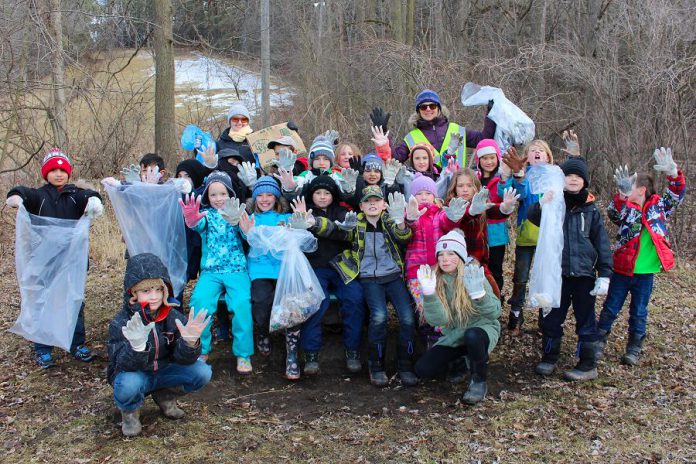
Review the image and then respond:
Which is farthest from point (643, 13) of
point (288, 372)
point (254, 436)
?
point (254, 436)

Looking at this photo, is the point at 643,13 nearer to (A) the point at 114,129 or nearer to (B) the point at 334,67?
(B) the point at 334,67

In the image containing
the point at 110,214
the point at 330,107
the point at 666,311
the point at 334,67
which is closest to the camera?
the point at 666,311

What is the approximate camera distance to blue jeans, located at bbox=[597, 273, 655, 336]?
15.7ft

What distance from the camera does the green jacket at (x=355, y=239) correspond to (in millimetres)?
4656

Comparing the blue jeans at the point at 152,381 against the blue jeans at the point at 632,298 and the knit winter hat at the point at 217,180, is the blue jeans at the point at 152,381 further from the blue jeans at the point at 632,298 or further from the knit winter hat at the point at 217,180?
the blue jeans at the point at 632,298

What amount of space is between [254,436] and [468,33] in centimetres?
1317

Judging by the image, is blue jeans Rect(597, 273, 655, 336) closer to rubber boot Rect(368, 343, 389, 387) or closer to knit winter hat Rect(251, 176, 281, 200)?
rubber boot Rect(368, 343, 389, 387)

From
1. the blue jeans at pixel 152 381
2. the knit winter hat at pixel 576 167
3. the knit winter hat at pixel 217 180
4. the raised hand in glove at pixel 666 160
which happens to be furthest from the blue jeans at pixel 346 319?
the raised hand in glove at pixel 666 160

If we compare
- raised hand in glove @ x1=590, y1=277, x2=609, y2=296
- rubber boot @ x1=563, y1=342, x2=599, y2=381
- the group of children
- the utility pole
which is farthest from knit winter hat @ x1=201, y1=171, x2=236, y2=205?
the utility pole

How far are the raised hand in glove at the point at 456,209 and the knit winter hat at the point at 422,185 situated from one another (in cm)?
43

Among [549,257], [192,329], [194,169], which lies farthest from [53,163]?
[549,257]

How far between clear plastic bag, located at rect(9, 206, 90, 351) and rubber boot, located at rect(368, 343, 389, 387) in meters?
2.24

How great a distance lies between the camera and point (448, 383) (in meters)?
4.58

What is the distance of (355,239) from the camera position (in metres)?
4.73
